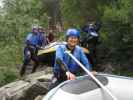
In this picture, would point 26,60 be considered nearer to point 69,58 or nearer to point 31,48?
point 31,48

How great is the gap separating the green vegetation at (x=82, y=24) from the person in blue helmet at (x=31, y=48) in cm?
48

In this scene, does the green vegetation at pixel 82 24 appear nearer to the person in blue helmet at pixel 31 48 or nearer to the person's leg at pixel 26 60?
the person's leg at pixel 26 60

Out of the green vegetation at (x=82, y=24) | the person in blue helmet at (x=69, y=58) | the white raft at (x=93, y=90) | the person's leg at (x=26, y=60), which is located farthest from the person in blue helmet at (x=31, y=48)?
the white raft at (x=93, y=90)

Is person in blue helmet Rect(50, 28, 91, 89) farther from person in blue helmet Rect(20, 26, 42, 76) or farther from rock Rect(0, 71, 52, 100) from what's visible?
person in blue helmet Rect(20, 26, 42, 76)

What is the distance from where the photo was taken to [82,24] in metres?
18.1

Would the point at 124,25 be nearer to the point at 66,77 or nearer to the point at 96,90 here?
the point at 66,77

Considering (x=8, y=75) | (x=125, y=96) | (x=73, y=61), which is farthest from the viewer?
(x=8, y=75)

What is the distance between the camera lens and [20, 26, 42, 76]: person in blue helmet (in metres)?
17.3

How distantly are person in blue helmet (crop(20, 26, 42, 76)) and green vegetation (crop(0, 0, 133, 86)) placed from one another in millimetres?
483

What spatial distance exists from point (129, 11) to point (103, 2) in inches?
147

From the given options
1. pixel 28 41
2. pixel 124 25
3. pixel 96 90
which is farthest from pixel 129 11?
pixel 96 90

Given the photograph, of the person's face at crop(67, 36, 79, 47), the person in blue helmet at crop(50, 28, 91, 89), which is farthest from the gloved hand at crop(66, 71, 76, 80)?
the person's face at crop(67, 36, 79, 47)

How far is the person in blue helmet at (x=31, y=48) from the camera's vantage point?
17266 mm

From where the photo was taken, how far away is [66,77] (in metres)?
8.04
